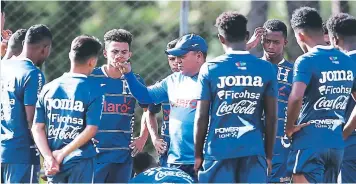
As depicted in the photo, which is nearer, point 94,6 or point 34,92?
point 34,92

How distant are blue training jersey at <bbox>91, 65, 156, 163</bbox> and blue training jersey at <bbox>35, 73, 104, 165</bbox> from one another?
4.38 feet

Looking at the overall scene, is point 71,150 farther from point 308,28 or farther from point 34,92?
point 308,28

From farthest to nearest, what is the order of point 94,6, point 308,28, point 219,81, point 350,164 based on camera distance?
1. point 94,6
2. point 350,164
3. point 308,28
4. point 219,81

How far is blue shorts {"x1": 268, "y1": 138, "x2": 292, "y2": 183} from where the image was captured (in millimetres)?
9701

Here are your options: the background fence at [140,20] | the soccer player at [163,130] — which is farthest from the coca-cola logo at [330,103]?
the background fence at [140,20]

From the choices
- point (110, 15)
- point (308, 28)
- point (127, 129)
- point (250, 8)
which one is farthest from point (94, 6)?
point (308, 28)

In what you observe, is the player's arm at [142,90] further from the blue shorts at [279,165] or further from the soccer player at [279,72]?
the blue shorts at [279,165]

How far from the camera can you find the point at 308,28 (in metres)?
8.40

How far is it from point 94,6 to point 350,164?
7278mm

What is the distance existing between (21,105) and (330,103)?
2.54m

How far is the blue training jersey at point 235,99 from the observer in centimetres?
773

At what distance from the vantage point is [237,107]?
7770 mm

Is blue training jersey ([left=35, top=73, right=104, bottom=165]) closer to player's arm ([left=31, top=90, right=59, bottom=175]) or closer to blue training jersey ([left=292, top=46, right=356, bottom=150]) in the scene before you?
player's arm ([left=31, top=90, right=59, bottom=175])

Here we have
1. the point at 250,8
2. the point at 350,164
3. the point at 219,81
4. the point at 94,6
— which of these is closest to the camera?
the point at 219,81
